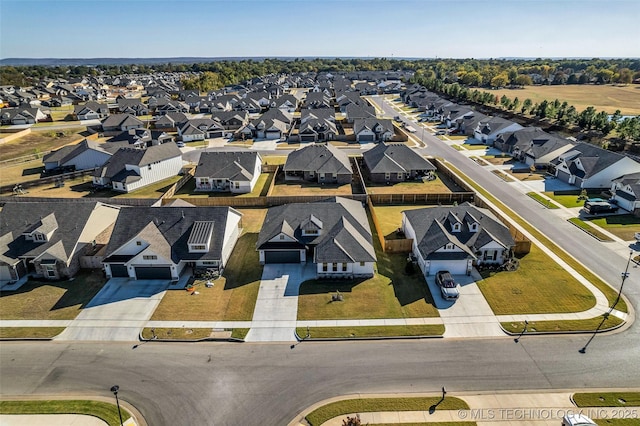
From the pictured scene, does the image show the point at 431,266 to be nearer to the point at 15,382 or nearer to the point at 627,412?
the point at 627,412

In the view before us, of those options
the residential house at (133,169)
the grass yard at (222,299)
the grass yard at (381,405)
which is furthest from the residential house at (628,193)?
the residential house at (133,169)

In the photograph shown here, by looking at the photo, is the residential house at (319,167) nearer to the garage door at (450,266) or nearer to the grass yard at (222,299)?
the grass yard at (222,299)

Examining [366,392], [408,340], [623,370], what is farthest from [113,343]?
[623,370]

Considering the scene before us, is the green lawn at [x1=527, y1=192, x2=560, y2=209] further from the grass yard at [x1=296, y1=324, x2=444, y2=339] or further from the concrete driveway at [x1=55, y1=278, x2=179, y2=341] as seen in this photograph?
the concrete driveway at [x1=55, y1=278, x2=179, y2=341]

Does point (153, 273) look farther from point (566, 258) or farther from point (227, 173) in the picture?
point (566, 258)

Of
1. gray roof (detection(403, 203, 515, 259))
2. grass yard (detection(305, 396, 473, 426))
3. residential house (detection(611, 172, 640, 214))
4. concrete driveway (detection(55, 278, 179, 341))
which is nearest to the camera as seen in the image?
grass yard (detection(305, 396, 473, 426))

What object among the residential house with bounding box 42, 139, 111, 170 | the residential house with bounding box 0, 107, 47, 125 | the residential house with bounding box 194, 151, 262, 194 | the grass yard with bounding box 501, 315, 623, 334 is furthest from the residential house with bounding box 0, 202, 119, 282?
the residential house with bounding box 0, 107, 47, 125
